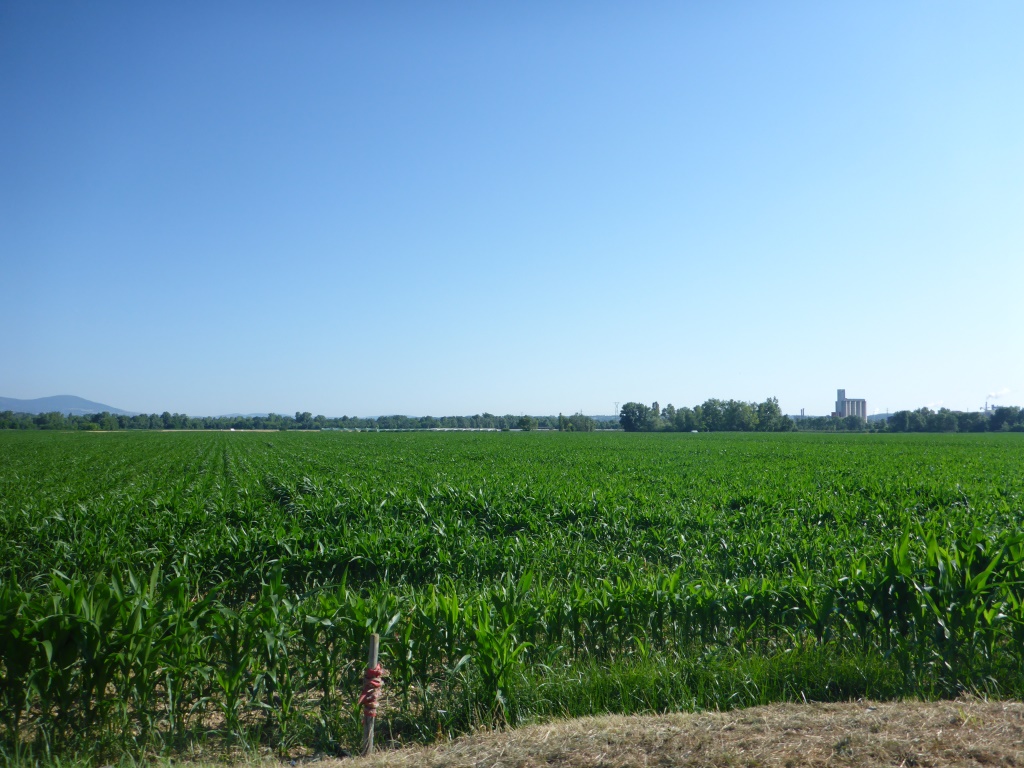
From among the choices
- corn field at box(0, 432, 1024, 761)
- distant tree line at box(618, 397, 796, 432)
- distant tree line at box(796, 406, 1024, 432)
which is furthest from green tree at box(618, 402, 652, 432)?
corn field at box(0, 432, 1024, 761)

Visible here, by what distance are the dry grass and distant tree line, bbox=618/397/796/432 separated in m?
154

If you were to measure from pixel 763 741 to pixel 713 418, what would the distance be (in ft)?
534

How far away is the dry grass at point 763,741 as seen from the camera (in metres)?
3.66

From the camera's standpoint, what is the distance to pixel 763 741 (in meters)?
3.88

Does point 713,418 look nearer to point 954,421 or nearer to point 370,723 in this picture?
point 954,421

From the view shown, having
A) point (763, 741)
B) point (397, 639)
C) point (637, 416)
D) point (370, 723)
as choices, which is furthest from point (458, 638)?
point (637, 416)

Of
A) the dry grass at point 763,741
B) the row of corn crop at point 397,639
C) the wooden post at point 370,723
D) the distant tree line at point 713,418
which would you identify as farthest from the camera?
the distant tree line at point 713,418

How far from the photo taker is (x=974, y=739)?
151 inches

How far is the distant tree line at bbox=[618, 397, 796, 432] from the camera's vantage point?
155 meters

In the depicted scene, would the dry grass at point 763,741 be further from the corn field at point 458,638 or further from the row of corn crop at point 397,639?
the row of corn crop at point 397,639

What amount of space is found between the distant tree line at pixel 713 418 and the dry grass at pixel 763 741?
506 feet

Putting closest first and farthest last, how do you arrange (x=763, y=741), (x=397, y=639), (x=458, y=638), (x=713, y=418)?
1. (x=763, y=741)
2. (x=397, y=639)
3. (x=458, y=638)
4. (x=713, y=418)

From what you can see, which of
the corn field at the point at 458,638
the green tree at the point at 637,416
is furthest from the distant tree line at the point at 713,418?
the corn field at the point at 458,638

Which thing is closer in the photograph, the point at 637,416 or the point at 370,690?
the point at 370,690
